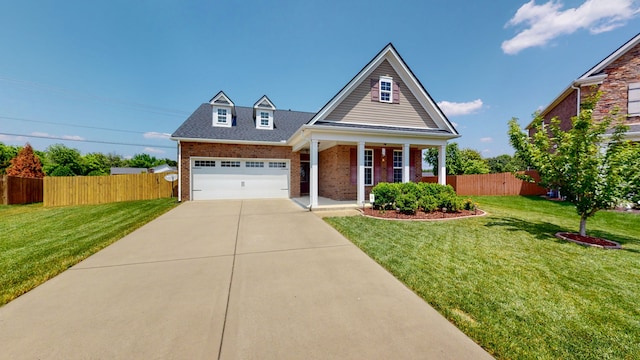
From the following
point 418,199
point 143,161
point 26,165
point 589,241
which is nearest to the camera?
point 589,241

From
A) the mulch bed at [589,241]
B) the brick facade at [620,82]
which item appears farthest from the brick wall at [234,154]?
the brick facade at [620,82]

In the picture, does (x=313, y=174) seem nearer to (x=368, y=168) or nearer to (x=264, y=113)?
(x=368, y=168)

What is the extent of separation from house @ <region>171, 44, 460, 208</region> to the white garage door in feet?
0.17

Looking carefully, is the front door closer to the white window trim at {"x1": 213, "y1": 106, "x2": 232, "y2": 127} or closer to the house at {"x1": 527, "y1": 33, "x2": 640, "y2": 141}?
the white window trim at {"x1": 213, "y1": 106, "x2": 232, "y2": 127}

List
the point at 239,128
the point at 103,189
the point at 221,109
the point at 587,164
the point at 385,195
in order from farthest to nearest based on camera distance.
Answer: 1. the point at 239,128
2. the point at 221,109
3. the point at 103,189
4. the point at 385,195
5. the point at 587,164

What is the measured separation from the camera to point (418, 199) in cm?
895

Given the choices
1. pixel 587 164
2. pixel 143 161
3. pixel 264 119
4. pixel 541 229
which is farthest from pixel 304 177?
pixel 143 161

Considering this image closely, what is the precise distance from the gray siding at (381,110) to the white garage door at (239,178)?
534cm

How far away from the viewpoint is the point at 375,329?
250cm

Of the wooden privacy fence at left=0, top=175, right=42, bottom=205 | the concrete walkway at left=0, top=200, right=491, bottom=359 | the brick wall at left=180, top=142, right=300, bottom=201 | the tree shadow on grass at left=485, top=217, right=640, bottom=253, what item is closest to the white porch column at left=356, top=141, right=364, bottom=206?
the tree shadow on grass at left=485, top=217, right=640, bottom=253

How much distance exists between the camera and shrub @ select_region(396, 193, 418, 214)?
8438mm

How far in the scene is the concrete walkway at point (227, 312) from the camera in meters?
2.22

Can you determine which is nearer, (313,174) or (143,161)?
(313,174)

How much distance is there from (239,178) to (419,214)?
9.69 meters
